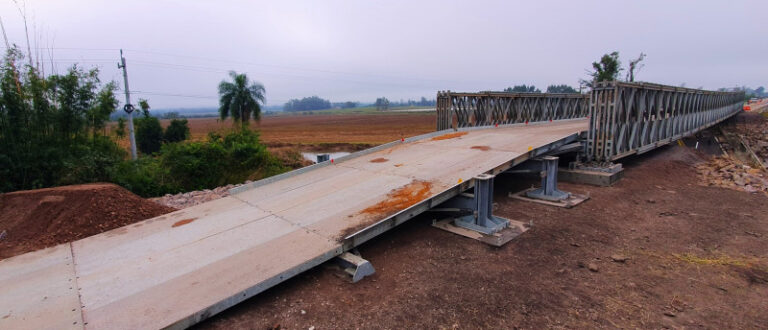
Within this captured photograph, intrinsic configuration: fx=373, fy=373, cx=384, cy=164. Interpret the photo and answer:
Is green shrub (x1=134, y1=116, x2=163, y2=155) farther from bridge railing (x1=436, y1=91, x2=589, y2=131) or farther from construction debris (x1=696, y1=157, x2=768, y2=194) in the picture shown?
construction debris (x1=696, y1=157, x2=768, y2=194)

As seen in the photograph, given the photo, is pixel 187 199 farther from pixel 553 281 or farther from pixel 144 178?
pixel 553 281

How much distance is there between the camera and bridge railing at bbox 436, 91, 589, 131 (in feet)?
42.9

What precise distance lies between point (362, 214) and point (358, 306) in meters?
1.66

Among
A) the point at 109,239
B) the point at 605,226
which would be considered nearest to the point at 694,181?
the point at 605,226

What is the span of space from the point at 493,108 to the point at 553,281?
10.7 m

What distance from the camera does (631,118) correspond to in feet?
37.2

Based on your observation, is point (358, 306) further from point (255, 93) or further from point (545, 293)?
point (255, 93)

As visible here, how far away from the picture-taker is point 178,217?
6199 millimetres

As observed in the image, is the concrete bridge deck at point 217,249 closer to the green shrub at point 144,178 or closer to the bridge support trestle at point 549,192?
the bridge support trestle at point 549,192

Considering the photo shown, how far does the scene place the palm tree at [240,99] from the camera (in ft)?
95.9

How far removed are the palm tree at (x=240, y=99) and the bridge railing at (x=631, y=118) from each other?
82.2ft

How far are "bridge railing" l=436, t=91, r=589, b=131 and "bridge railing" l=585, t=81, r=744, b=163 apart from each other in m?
4.26

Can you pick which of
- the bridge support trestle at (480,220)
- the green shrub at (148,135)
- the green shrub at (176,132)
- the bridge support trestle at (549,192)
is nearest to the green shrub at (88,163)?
the bridge support trestle at (480,220)

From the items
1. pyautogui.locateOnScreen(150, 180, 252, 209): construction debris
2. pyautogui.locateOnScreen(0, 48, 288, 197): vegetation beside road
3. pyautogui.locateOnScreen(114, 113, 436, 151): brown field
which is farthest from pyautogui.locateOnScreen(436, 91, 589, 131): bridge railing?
pyautogui.locateOnScreen(114, 113, 436, 151): brown field
